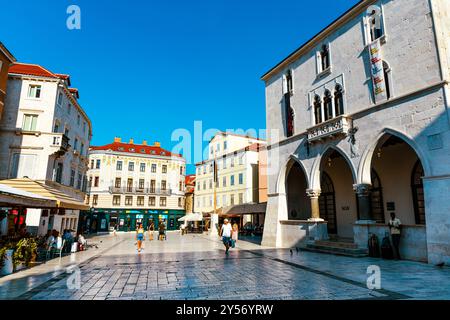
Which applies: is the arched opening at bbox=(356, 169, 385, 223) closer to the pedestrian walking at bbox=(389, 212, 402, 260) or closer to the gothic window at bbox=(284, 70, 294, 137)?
the pedestrian walking at bbox=(389, 212, 402, 260)

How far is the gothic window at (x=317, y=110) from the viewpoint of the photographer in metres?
18.1

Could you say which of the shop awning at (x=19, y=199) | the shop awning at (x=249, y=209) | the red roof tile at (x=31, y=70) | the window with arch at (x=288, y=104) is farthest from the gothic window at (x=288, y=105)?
the red roof tile at (x=31, y=70)

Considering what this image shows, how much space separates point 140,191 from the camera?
51.2m

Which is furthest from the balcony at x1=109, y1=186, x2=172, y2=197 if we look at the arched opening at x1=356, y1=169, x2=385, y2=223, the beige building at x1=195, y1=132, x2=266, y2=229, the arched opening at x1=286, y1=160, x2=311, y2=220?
the arched opening at x1=356, y1=169, x2=385, y2=223

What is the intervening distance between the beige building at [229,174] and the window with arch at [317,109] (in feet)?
62.3

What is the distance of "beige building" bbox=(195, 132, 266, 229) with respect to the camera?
4056cm

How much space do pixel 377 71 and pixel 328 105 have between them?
12.1 feet

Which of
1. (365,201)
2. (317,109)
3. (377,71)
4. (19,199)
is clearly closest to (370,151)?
(365,201)

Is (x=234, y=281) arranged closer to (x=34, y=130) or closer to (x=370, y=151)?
(x=370, y=151)

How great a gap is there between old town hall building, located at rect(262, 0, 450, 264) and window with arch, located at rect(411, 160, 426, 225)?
5cm

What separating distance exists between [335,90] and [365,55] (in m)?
2.47

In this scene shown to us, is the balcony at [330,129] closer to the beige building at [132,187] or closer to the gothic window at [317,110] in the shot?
the gothic window at [317,110]

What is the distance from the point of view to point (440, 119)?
11.3 m
